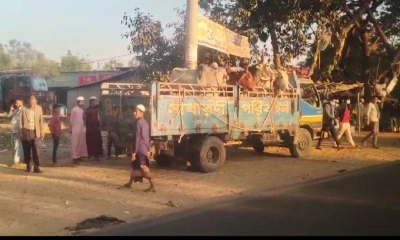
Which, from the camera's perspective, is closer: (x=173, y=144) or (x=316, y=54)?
(x=173, y=144)

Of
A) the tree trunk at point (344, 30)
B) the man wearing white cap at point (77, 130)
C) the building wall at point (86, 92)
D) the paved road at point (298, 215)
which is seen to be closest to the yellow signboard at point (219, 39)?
the man wearing white cap at point (77, 130)

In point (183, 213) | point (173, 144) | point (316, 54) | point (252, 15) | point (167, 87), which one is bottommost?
point (183, 213)

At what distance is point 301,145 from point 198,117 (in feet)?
13.8

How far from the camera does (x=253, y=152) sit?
51.1 feet

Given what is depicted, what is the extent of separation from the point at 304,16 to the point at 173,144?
9.17 m

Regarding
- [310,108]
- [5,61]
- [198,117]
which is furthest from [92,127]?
[5,61]

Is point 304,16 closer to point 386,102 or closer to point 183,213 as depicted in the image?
point 386,102

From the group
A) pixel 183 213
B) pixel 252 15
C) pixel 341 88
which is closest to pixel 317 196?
pixel 183 213

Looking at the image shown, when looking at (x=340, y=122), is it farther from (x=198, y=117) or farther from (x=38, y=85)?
(x=38, y=85)

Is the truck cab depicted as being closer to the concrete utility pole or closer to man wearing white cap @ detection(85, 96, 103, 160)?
the concrete utility pole

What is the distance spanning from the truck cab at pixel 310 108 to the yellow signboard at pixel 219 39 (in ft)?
7.19

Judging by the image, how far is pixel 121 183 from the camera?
10156 millimetres

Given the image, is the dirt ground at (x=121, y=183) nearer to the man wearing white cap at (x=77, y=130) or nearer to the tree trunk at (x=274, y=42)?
the man wearing white cap at (x=77, y=130)
